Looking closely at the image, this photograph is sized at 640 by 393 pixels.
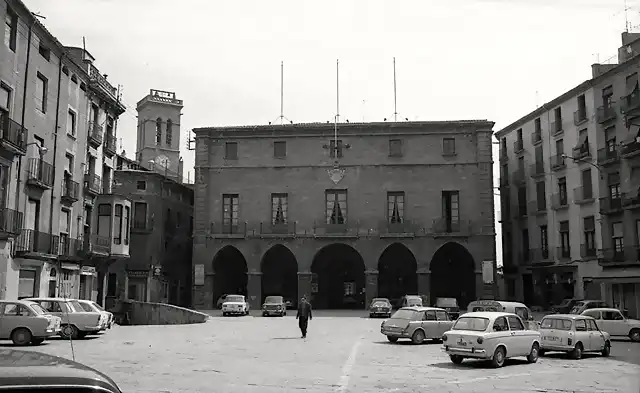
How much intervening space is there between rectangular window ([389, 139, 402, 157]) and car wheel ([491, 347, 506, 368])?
117 ft

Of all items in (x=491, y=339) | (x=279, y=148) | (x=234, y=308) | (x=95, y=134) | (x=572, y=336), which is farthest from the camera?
(x=279, y=148)

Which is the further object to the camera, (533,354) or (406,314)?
(406,314)

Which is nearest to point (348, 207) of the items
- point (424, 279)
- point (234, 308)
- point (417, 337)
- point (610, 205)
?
point (424, 279)

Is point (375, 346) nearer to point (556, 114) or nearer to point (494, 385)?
point (494, 385)

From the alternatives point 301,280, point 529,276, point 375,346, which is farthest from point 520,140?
point 375,346

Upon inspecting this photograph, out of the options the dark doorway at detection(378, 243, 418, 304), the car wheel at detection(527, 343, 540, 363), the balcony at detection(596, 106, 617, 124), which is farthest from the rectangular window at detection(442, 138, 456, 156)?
the car wheel at detection(527, 343, 540, 363)

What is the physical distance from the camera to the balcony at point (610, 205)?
127ft

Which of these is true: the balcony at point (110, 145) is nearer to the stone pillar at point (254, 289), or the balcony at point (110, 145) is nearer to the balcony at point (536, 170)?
the stone pillar at point (254, 289)

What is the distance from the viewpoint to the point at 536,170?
49531 mm

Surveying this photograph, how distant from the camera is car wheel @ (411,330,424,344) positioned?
22188 millimetres

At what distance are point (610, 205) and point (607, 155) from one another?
3248 millimetres

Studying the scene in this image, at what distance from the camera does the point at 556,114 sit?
157 ft

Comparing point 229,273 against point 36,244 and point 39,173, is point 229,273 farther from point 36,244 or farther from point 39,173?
point 39,173

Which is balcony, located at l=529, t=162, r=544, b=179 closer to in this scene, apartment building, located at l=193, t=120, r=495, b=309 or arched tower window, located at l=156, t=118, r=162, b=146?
apartment building, located at l=193, t=120, r=495, b=309
